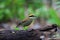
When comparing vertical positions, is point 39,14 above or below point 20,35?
above

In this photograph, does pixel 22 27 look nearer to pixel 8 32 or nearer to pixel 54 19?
pixel 8 32

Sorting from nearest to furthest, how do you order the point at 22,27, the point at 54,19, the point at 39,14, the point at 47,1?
the point at 22,27, the point at 54,19, the point at 39,14, the point at 47,1

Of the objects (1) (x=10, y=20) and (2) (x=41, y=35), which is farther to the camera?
(1) (x=10, y=20)

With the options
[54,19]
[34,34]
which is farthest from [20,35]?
[54,19]

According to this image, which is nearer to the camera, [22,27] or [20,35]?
[20,35]

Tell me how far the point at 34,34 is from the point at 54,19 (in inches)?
39.0

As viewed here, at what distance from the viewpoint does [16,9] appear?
11.5 ft

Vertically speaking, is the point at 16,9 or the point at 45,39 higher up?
the point at 16,9

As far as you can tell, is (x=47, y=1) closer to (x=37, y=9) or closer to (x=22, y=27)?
(x=37, y=9)

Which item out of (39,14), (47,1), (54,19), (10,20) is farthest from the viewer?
(47,1)

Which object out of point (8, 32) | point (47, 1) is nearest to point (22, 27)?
point (8, 32)

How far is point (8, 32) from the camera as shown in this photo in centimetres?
216

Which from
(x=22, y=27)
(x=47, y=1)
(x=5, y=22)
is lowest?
(x=22, y=27)

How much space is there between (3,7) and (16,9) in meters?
0.21
